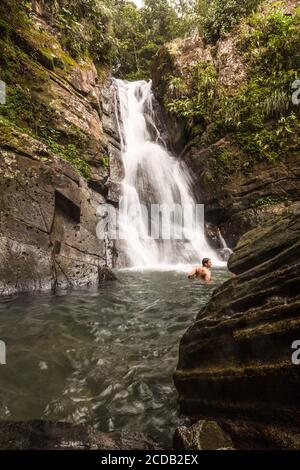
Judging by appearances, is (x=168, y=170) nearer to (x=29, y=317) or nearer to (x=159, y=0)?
(x=29, y=317)

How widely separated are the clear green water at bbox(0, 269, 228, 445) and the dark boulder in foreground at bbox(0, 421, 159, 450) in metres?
0.35

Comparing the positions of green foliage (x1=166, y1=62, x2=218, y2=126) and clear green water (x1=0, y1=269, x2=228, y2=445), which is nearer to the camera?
clear green water (x1=0, y1=269, x2=228, y2=445)

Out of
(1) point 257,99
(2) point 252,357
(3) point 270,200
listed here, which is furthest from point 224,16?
(2) point 252,357

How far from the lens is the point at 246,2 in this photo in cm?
1744

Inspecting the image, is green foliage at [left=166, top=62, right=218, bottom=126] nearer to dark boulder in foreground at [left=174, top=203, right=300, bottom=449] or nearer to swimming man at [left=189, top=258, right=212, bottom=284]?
swimming man at [left=189, top=258, right=212, bottom=284]

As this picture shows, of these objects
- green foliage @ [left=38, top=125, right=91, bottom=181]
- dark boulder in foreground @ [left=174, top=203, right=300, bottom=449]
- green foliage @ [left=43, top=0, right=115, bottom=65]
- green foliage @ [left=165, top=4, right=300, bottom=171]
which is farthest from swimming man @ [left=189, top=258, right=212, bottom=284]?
green foliage @ [left=43, top=0, right=115, bottom=65]

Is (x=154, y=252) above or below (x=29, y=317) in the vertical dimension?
above

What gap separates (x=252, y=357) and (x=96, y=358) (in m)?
2.43

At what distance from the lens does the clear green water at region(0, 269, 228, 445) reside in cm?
295

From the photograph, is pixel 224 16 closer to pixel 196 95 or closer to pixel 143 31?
pixel 196 95

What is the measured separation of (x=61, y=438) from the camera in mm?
2242

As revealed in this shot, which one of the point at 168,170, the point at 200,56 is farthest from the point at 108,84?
the point at 168,170
